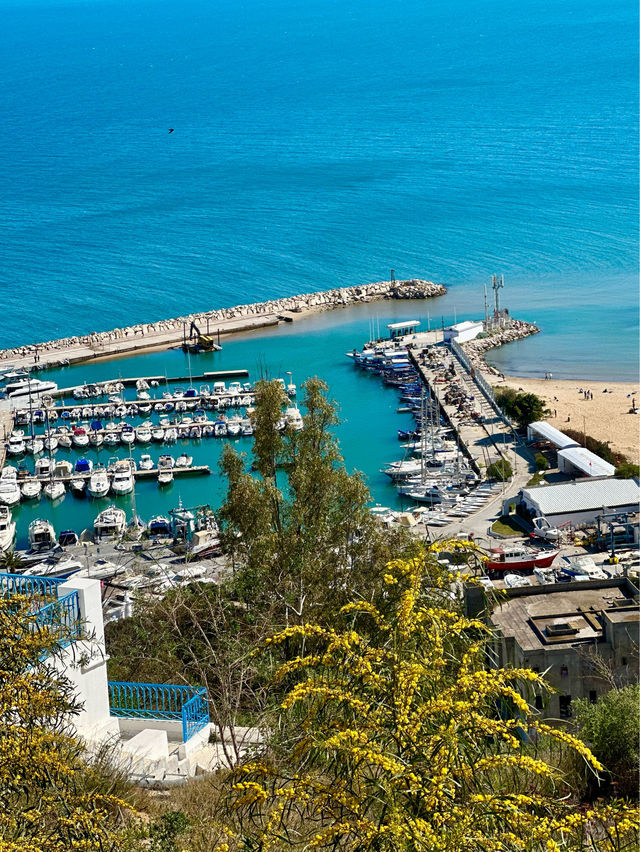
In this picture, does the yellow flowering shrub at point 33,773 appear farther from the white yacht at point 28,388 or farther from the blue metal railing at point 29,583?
the white yacht at point 28,388

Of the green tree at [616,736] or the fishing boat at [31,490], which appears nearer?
the green tree at [616,736]

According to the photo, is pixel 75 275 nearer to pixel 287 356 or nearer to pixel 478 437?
pixel 287 356

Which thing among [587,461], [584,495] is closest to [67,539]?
[584,495]

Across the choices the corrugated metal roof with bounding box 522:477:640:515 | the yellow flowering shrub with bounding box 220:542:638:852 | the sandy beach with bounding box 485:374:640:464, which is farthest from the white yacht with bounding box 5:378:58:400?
the yellow flowering shrub with bounding box 220:542:638:852

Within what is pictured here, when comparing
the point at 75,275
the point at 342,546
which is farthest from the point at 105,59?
the point at 342,546

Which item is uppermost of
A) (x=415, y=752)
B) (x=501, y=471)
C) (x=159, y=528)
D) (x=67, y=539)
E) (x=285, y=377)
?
(x=285, y=377)

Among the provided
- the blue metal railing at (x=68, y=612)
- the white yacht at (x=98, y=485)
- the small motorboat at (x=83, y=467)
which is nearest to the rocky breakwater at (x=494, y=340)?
the small motorboat at (x=83, y=467)

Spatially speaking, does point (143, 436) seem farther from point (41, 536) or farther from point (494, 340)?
point (494, 340)
